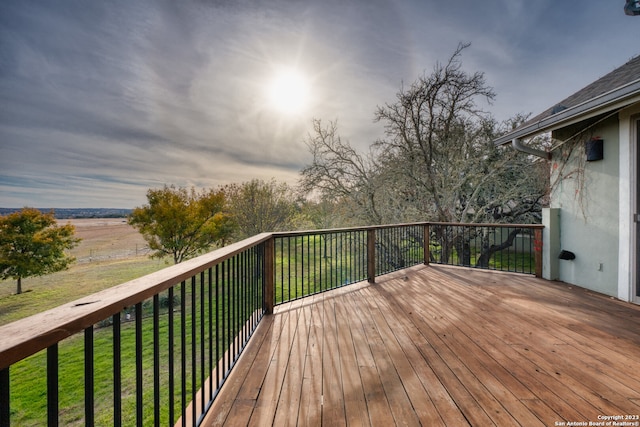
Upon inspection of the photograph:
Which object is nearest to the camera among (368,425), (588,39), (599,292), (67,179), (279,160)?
(368,425)

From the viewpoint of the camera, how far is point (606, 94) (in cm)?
281

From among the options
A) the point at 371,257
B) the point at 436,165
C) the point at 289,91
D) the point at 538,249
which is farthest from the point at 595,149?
the point at 289,91

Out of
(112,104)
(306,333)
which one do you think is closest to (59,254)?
(112,104)

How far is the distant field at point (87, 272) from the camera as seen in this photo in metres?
11.7

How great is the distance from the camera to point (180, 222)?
11734 millimetres

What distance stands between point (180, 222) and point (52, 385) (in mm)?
12561

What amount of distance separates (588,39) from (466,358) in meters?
7.08

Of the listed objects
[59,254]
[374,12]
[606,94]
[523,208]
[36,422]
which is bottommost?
[36,422]

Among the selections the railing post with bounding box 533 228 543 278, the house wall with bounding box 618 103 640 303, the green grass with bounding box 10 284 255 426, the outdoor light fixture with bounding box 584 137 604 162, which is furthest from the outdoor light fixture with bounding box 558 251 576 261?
the green grass with bounding box 10 284 255 426

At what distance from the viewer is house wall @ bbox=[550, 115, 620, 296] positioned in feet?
10.9

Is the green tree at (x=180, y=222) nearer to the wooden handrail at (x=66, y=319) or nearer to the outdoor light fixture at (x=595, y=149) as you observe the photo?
the wooden handrail at (x=66, y=319)

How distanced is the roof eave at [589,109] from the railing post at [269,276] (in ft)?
13.2

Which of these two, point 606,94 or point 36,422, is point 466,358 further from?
point 36,422

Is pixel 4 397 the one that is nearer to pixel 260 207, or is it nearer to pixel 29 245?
pixel 260 207
